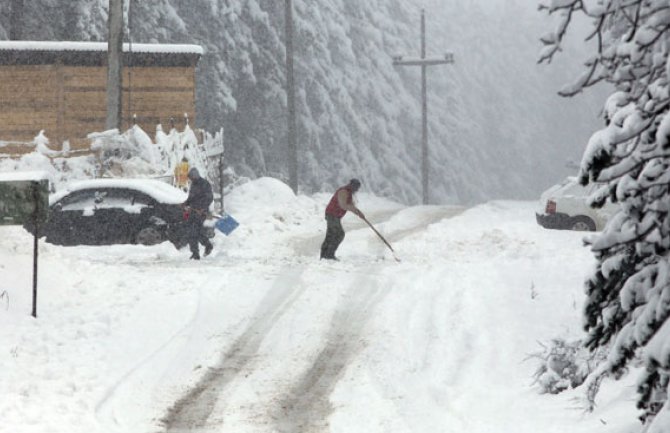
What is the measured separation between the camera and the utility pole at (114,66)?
26.4m

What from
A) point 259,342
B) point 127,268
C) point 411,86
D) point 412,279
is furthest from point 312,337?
point 411,86

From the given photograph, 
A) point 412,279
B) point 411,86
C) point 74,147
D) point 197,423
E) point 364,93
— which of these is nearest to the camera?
point 197,423

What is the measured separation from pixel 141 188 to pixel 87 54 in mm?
8969

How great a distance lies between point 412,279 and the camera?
15.9 meters

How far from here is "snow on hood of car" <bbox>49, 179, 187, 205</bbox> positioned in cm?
2056

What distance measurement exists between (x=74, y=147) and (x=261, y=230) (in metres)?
6.69

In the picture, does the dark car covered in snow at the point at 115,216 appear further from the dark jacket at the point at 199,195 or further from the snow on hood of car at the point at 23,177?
the snow on hood of car at the point at 23,177

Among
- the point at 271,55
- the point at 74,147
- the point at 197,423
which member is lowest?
the point at 197,423

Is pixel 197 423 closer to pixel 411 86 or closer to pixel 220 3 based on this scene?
pixel 220 3

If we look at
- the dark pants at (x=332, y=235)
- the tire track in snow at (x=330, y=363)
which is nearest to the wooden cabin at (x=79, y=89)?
the dark pants at (x=332, y=235)

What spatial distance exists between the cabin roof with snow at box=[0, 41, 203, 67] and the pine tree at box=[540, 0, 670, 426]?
73.1ft

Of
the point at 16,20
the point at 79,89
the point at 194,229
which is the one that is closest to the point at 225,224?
the point at 194,229

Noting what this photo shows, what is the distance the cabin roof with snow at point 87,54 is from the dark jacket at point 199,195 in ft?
32.4

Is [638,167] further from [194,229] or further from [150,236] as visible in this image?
[150,236]
